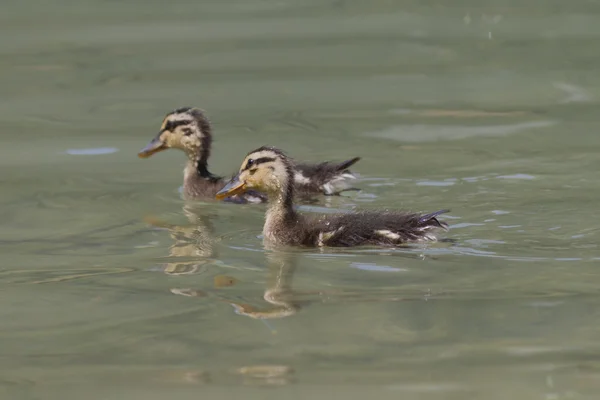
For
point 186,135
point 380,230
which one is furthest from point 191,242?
point 186,135

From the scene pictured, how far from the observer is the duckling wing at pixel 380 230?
6480mm

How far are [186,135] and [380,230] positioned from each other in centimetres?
257

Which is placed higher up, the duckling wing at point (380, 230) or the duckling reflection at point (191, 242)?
the duckling wing at point (380, 230)

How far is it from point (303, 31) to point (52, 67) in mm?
2130

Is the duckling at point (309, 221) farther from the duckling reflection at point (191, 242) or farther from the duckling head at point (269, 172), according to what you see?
the duckling reflection at point (191, 242)

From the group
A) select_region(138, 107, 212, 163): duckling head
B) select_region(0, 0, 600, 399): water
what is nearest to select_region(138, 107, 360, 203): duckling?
select_region(138, 107, 212, 163): duckling head

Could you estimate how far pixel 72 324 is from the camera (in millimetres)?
5383

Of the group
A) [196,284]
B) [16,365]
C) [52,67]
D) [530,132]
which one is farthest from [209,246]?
[52,67]

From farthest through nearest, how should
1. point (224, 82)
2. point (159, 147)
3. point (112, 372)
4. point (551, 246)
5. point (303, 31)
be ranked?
1. point (303, 31)
2. point (224, 82)
3. point (159, 147)
4. point (551, 246)
5. point (112, 372)

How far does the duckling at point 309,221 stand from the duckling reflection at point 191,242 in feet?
0.90

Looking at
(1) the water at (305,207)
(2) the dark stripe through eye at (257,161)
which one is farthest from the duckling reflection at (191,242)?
(2) the dark stripe through eye at (257,161)

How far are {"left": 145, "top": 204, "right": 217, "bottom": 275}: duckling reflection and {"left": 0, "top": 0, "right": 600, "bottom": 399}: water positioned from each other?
0.02 meters

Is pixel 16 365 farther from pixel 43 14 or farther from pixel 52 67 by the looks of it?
pixel 43 14

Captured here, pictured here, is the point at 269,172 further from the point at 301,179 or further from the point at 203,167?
the point at 203,167
